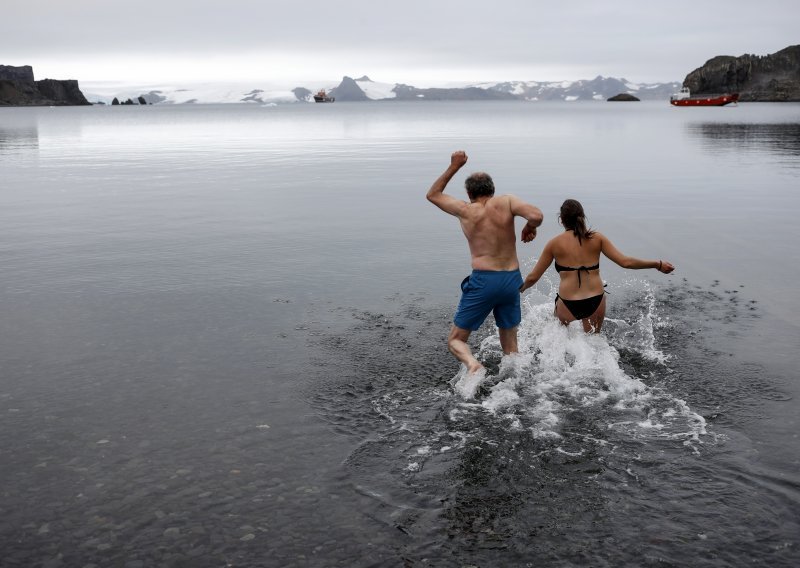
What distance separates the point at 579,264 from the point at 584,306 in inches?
20.0

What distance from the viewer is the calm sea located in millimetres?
5414

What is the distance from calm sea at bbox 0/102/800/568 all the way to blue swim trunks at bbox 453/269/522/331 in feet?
2.11

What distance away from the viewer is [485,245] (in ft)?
25.9

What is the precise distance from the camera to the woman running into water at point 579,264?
27.8 feet

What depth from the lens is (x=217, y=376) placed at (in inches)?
340

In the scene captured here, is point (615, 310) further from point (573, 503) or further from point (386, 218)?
point (386, 218)

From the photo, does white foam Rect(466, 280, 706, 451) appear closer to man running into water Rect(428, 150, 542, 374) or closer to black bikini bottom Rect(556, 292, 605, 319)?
black bikini bottom Rect(556, 292, 605, 319)

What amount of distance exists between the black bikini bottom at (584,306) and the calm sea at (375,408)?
0.31 metres

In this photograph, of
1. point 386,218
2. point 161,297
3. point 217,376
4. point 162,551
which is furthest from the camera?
point 386,218

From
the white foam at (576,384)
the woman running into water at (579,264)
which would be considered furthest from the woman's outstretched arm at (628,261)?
the white foam at (576,384)

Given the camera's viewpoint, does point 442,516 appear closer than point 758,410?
Yes

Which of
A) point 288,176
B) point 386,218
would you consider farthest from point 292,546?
point 288,176

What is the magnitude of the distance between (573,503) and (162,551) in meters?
3.06

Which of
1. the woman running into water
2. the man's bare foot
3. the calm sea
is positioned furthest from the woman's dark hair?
the man's bare foot
